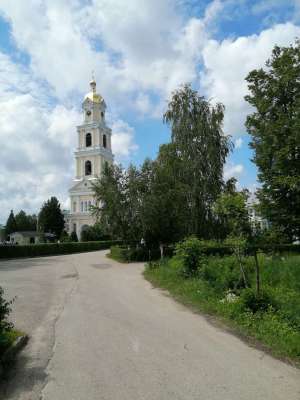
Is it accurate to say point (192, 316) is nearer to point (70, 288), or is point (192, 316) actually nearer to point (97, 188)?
point (70, 288)

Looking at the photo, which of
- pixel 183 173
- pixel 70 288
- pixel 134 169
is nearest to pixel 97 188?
pixel 134 169

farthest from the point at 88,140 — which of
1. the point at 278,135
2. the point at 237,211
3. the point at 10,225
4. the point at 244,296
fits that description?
the point at 244,296

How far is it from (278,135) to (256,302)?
18284 mm

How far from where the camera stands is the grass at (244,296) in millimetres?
8159

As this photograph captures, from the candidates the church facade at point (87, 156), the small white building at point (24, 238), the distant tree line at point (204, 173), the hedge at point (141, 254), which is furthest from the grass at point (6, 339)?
the small white building at point (24, 238)

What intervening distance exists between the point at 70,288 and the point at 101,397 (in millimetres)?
11843

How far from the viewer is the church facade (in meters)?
84.4

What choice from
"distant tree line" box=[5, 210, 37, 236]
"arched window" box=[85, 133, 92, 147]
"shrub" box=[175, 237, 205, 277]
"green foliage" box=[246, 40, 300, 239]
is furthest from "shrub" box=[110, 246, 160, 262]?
"distant tree line" box=[5, 210, 37, 236]

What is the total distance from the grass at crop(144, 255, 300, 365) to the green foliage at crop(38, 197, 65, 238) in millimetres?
65430

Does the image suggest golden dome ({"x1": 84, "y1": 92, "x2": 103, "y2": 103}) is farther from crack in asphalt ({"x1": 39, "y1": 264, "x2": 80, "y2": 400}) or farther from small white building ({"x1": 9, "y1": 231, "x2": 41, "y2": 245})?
crack in asphalt ({"x1": 39, "y1": 264, "x2": 80, "y2": 400})

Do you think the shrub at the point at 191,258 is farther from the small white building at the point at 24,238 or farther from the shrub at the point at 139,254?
the small white building at the point at 24,238

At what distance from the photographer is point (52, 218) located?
83062 millimetres

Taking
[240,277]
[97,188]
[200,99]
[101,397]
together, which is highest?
[200,99]

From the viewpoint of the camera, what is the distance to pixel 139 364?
6.67 meters
